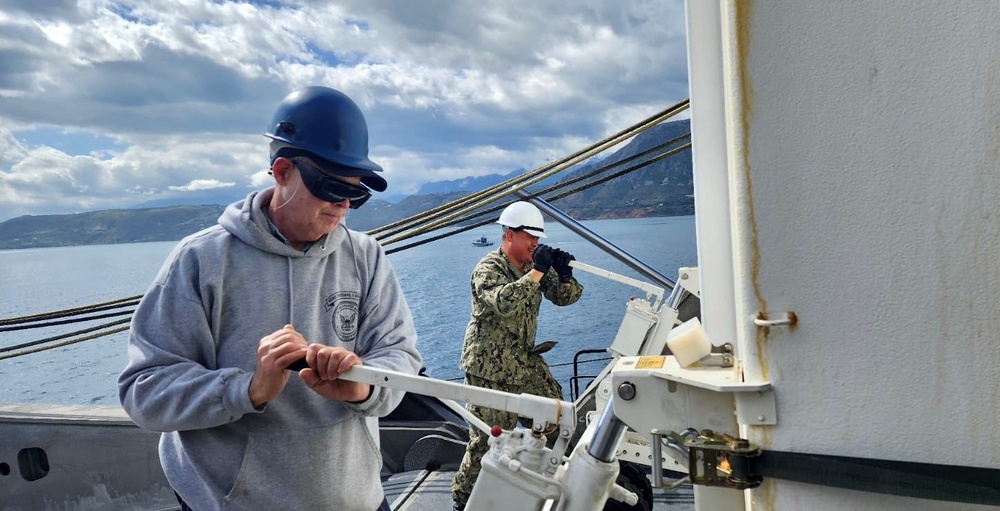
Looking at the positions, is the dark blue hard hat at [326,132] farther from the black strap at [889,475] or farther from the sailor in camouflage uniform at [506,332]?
the sailor in camouflage uniform at [506,332]

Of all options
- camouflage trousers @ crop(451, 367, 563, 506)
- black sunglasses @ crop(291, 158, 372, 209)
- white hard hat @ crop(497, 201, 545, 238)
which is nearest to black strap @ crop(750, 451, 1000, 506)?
black sunglasses @ crop(291, 158, 372, 209)

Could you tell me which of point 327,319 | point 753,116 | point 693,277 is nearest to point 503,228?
point 693,277

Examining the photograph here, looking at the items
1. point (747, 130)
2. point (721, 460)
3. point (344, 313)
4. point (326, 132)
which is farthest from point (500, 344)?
point (747, 130)

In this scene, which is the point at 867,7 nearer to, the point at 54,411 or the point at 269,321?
the point at 269,321

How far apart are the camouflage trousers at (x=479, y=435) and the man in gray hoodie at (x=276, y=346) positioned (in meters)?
1.79

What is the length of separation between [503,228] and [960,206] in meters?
3.30

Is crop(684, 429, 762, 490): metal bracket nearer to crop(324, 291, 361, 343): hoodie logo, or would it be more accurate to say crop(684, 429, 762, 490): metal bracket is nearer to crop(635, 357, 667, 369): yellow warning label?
crop(635, 357, 667, 369): yellow warning label

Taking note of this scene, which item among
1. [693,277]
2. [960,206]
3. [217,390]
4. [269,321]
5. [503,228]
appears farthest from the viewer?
[503,228]

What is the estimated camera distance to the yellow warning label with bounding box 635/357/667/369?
1185 mm

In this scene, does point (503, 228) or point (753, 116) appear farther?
point (503, 228)

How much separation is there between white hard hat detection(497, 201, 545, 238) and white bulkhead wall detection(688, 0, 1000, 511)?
9.85 feet

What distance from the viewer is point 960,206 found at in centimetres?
89

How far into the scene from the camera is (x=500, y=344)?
3.74 meters

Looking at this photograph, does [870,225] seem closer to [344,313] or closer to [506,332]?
[344,313]
